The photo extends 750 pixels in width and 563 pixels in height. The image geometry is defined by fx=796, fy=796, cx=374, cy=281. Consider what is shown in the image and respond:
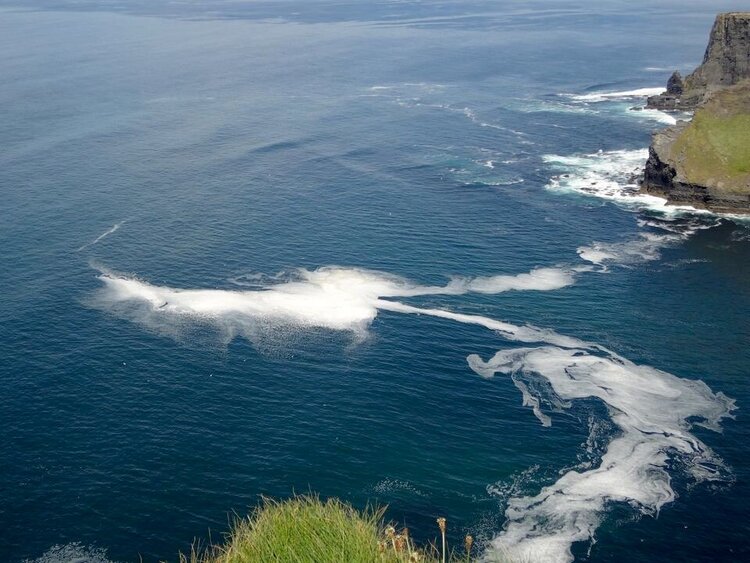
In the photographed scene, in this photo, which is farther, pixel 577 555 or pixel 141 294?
pixel 141 294

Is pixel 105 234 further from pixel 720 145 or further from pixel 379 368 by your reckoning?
pixel 720 145

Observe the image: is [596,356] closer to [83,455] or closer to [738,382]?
[738,382]

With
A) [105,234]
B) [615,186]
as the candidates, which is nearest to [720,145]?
[615,186]

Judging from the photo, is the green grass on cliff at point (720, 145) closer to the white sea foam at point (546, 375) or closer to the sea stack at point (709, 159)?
the sea stack at point (709, 159)

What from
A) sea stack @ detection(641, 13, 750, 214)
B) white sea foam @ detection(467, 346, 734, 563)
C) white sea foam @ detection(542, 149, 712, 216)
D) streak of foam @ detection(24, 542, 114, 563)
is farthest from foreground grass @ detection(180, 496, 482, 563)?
sea stack @ detection(641, 13, 750, 214)

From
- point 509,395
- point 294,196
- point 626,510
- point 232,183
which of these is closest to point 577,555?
point 626,510

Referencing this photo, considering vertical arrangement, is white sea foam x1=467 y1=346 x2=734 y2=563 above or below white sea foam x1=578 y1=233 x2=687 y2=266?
below

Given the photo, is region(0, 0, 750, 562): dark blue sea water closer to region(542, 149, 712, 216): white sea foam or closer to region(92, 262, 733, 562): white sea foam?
region(92, 262, 733, 562): white sea foam
